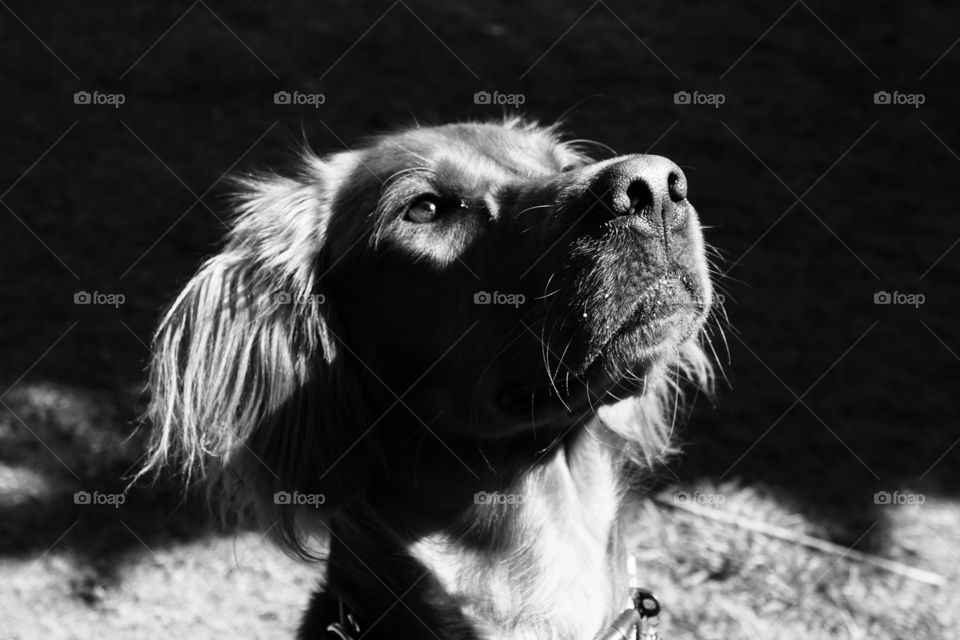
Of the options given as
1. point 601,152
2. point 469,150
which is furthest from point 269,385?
point 601,152

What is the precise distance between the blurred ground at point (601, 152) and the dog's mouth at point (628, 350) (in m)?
1.79

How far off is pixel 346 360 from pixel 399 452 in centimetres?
29

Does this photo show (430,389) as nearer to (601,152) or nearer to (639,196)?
(639,196)

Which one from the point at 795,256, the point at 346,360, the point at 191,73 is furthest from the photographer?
the point at 191,73

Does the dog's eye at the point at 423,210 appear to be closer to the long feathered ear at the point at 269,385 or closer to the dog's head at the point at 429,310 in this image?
the dog's head at the point at 429,310

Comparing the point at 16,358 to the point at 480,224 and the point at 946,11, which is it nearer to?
the point at 480,224

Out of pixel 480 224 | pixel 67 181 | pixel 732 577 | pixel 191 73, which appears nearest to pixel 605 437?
pixel 480 224

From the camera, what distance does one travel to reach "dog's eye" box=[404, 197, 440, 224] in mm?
2717

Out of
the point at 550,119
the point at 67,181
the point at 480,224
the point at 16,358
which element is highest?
the point at 550,119

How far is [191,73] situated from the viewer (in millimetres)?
7098

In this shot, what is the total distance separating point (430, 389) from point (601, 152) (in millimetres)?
3353

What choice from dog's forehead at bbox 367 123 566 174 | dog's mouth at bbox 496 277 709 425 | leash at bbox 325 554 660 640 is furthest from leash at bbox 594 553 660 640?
dog's forehead at bbox 367 123 566 174

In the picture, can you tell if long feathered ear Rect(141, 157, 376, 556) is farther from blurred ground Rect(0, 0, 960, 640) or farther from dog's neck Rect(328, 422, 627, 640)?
blurred ground Rect(0, 0, 960, 640)

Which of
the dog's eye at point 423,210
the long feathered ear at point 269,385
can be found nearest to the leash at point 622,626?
the long feathered ear at point 269,385
